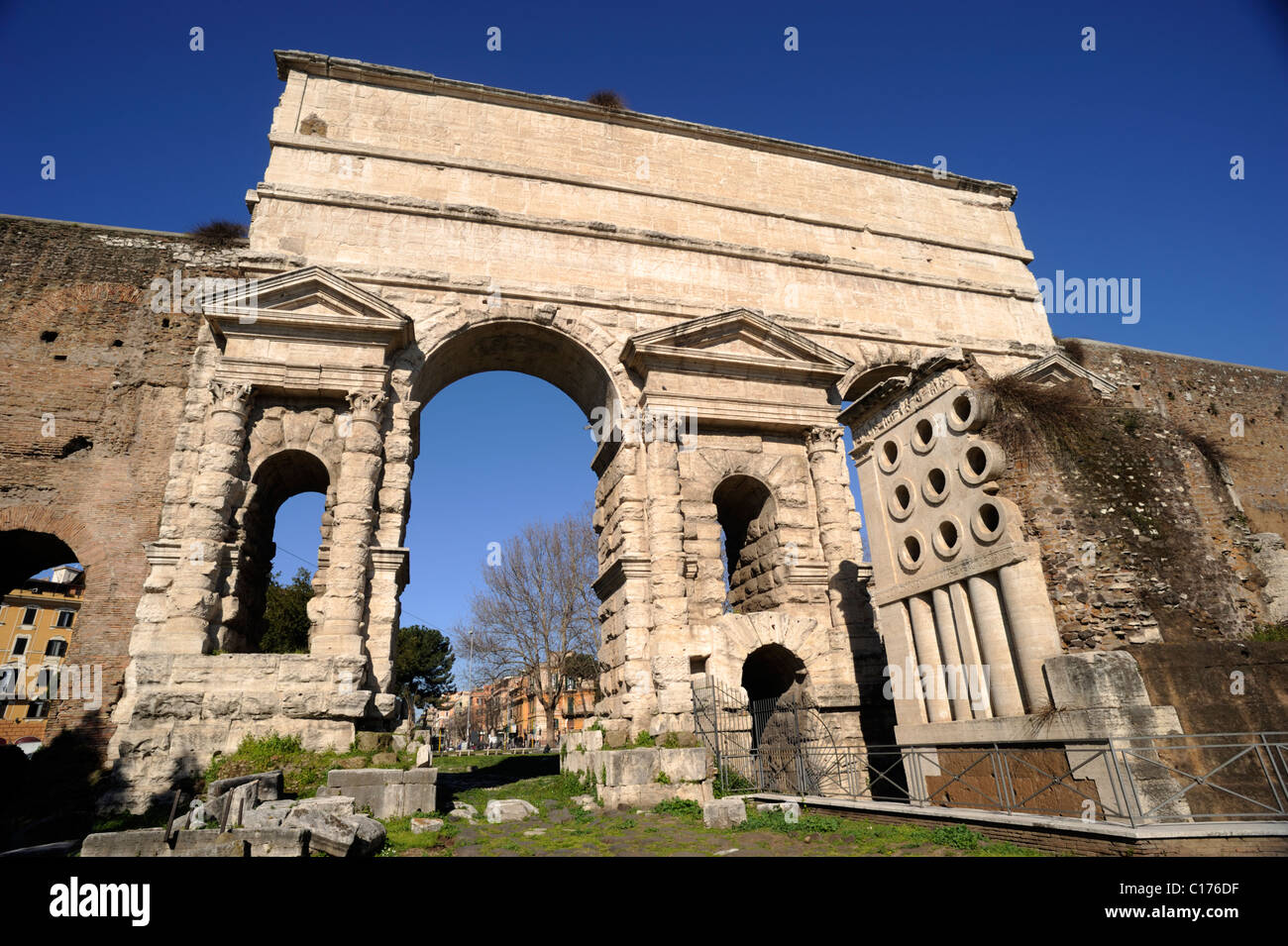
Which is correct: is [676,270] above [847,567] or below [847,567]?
above

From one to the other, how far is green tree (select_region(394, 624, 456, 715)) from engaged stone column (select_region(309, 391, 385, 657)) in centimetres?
2515

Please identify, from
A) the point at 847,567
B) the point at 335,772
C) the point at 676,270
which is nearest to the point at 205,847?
the point at 335,772

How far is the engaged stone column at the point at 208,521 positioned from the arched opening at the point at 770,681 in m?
9.13

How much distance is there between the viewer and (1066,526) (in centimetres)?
774

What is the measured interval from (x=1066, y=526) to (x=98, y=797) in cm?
1273

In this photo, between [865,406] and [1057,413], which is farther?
[865,406]

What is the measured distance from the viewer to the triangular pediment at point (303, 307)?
11719 millimetres

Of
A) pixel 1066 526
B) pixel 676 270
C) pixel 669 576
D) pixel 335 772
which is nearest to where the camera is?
pixel 1066 526

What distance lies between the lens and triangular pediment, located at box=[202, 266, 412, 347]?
1172cm

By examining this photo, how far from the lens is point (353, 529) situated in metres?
11.1

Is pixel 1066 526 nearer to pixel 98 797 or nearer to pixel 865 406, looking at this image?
pixel 865 406

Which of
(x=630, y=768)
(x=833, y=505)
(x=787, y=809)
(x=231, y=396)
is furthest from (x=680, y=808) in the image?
(x=231, y=396)

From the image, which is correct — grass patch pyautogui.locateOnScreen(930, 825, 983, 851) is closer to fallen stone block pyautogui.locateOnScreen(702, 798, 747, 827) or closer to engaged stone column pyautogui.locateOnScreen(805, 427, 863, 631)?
fallen stone block pyautogui.locateOnScreen(702, 798, 747, 827)

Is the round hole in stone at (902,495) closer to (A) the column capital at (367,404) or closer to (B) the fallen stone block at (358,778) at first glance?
(B) the fallen stone block at (358,778)
